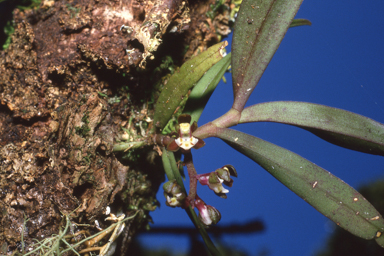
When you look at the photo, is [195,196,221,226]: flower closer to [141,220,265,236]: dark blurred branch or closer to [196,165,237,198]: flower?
[196,165,237,198]: flower

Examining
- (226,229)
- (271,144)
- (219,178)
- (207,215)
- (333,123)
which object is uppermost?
(333,123)

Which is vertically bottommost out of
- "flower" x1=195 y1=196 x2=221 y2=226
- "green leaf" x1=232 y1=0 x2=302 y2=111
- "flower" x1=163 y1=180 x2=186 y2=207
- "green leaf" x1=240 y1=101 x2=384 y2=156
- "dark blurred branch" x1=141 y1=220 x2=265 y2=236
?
"dark blurred branch" x1=141 y1=220 x2=265 y2=236

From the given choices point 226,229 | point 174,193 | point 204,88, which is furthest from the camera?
point 226,229

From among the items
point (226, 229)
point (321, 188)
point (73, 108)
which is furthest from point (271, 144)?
point (226, 229)

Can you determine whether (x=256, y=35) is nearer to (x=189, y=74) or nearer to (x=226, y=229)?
(x=189, y=74)

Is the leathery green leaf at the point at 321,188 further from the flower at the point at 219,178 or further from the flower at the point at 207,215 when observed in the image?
the flower at the point at 207,215

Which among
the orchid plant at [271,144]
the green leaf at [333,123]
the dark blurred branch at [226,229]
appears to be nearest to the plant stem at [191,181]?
the orchid plant at [271,144]

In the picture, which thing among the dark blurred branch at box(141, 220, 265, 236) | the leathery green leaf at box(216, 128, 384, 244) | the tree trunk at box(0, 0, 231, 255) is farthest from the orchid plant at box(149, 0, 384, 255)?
the dark blurred branch at box(141, 220, 265, 236)

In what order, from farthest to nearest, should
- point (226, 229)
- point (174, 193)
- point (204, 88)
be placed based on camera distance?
point (226, 229) → point (204, 88) → point (174, 193)
